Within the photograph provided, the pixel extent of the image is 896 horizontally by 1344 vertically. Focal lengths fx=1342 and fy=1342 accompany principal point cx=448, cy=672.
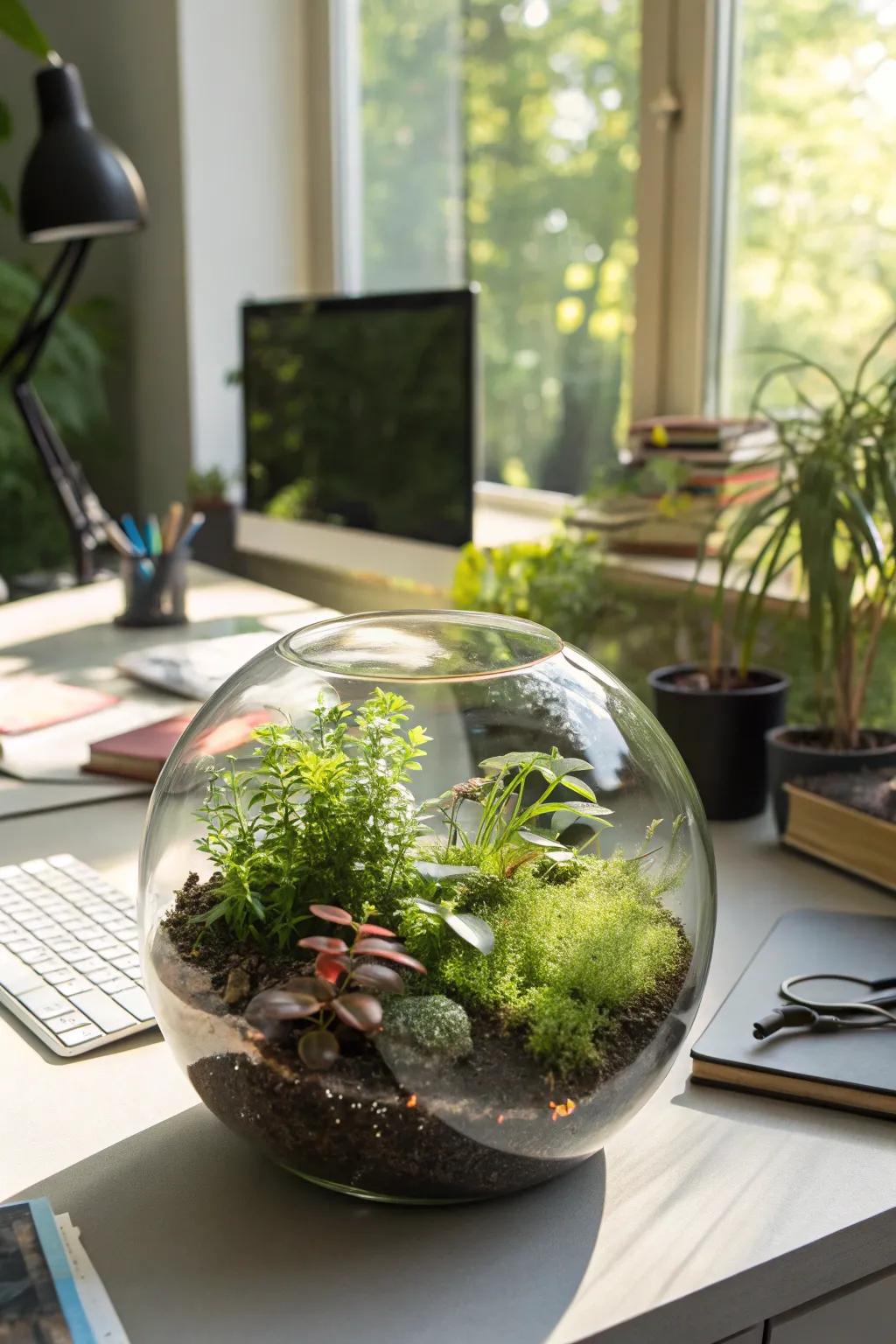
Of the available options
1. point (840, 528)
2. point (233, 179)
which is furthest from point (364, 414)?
point (233, 179)

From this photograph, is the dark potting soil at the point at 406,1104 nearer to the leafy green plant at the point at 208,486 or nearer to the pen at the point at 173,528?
the pen at the point at 173,528

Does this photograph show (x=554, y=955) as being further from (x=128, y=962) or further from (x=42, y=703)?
(x=42, y=703)

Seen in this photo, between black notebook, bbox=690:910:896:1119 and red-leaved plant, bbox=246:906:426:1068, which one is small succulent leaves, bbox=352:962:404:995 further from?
black notebook, bbox=690:910:896:1119

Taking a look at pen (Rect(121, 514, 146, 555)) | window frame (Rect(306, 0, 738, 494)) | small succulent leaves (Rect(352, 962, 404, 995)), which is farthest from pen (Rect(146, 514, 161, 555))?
small succulent leaves (Rect(352, 962, 404, 995))

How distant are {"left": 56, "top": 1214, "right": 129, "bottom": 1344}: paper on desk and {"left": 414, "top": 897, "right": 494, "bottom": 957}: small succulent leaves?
21 centimetres

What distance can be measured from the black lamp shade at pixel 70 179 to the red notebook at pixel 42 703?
0.88 m

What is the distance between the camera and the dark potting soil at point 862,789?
3.49ft

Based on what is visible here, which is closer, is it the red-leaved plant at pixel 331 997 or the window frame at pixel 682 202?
the red-leaved plant at pixel 331 997

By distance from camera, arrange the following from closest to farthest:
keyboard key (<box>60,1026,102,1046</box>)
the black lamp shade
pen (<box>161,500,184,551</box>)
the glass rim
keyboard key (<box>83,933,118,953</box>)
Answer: the glass rim
keyboard key (<box>60,1026,102,1046</box>)
keyboard key (<box>83,933,118,953</box>)
pen (<box>161,500,184,551</box>)
the black lamp shade

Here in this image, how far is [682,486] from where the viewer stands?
1689mm

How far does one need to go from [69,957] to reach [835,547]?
0.73 m

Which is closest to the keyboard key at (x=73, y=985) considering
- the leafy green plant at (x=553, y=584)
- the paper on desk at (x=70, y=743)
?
the paper on desk at (x=70, y=743)

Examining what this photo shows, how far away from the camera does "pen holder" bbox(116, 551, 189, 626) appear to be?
1.90 meters

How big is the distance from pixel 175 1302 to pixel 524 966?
21 centimetres
